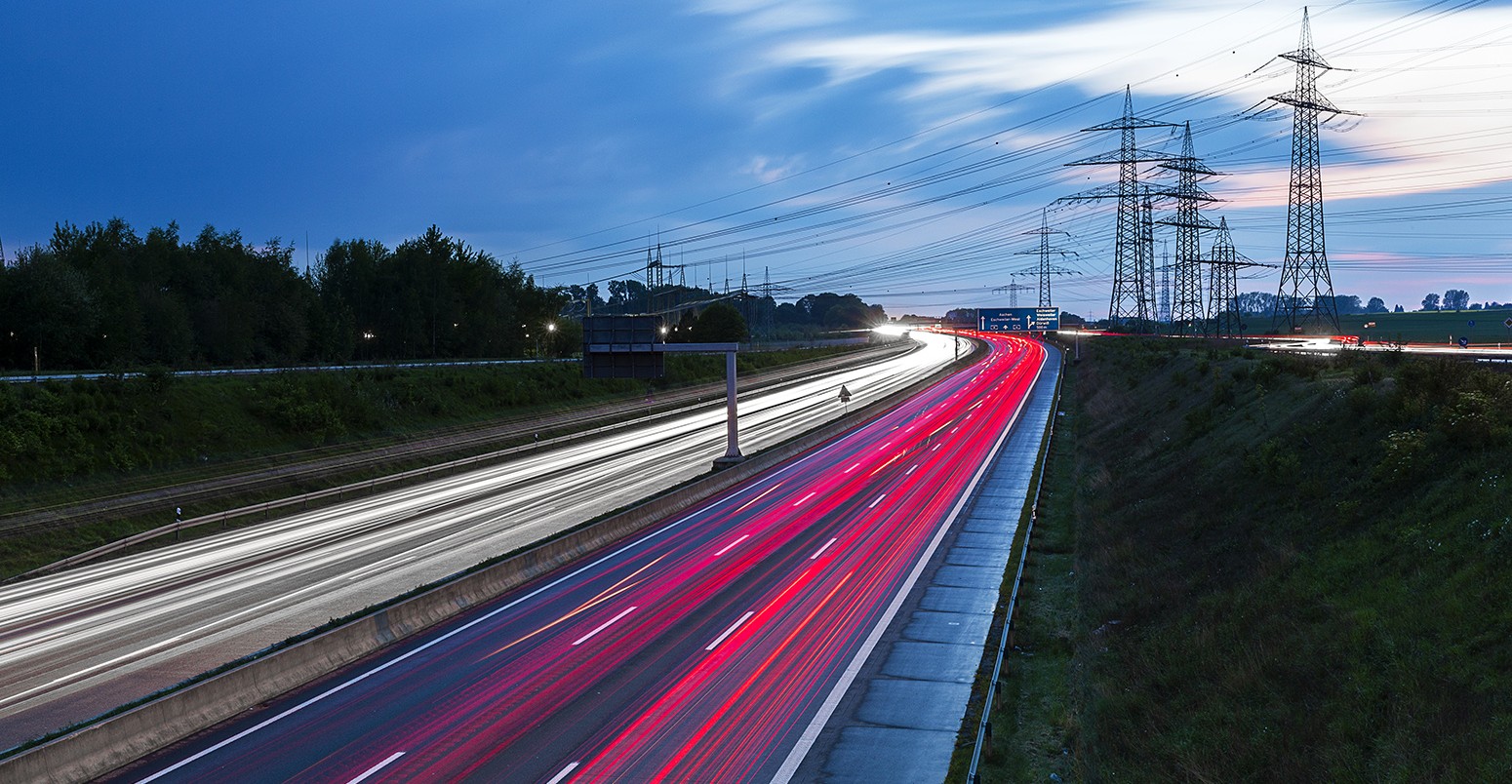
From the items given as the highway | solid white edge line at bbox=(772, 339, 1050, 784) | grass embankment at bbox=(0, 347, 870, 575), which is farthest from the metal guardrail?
grass embankment at bbox=(0, 347, 870, 575)

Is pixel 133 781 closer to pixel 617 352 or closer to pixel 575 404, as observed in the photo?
pixel 617 352

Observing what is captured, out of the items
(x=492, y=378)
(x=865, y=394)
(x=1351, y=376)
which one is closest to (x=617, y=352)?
(x=492, y=378)

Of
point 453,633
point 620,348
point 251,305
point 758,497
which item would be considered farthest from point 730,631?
point 251,305

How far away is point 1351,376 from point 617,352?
108 ft

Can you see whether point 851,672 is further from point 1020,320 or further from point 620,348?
point 1020,320

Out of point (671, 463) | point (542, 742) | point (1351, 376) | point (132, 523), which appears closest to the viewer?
point (542, 742)

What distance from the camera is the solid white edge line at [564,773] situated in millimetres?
15617

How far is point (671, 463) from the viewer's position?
58.8 metres

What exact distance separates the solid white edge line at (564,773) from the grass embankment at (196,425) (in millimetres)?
28738

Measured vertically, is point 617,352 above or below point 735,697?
above

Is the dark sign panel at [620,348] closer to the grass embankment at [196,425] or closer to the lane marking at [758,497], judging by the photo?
the lane marking at [758,497]

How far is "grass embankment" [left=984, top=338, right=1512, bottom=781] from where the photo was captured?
13.4 metres

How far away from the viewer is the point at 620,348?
172 ft

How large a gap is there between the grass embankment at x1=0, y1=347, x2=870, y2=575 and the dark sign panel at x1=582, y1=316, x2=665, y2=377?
1395 centimetres
